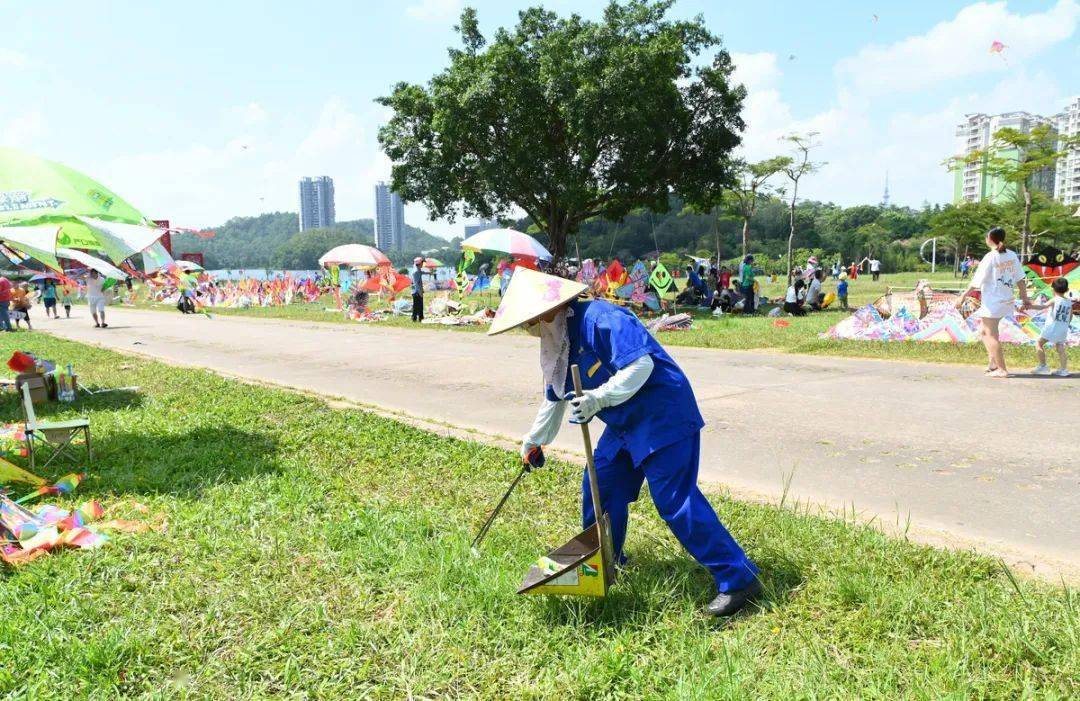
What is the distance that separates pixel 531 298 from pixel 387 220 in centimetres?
13884

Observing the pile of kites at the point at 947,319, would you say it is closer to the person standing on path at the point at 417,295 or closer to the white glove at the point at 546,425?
the white glove at the point at 546,425

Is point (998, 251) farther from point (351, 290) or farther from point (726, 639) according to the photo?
point (351, 290)

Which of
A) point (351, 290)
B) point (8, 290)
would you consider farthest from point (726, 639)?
point (351, 290)

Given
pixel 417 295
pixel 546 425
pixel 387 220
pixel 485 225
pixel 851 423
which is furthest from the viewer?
pixel 387 220

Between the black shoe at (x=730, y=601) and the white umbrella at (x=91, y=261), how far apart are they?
16.7ft

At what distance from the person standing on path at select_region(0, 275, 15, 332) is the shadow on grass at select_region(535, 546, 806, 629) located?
9.49 meters

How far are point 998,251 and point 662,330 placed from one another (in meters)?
7.01

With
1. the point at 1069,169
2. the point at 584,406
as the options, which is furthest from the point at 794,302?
the point at 1069,169

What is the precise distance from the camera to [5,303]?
1577cm

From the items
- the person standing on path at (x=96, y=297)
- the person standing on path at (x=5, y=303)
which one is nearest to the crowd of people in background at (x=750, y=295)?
the person standing on path at (x=5, y=303)

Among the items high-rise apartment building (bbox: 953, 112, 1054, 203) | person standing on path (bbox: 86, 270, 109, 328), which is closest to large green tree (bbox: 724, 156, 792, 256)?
high-rise apartment building (bbox: 953, 112, 1054, 203)

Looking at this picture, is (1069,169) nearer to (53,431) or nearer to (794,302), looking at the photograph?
(794,302)

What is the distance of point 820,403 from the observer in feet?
23.5

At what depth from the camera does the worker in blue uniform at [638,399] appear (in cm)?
291
